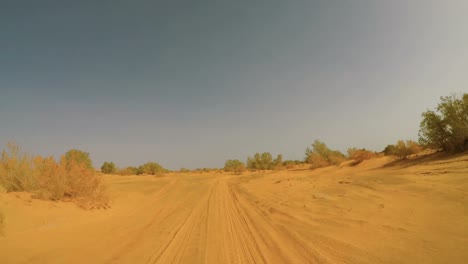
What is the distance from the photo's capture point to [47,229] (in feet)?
20.9

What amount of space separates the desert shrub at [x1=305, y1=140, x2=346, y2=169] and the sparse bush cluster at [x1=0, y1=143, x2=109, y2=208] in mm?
25518

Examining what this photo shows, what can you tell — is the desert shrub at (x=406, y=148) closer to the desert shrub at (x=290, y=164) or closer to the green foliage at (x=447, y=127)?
the green foliage at (x=447, y=127)

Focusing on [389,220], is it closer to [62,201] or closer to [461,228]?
[461,228]

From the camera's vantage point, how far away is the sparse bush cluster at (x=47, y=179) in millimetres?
8672

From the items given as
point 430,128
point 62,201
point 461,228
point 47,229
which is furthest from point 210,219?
point 430,128

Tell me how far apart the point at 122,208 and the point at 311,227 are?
8556mm

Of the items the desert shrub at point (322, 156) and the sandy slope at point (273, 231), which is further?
the desert shrub at point (322, 156)

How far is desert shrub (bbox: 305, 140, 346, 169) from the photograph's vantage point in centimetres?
2924

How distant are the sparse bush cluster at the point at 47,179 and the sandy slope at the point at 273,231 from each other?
81 cm

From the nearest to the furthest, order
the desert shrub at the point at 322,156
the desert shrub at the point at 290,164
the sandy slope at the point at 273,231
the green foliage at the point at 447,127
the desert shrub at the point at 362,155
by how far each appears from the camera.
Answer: the sandy slope at the point at 273,231, the green foliage at the point at 447,127, the desert shrub at the point at 362,155, the desert shrub at the point at 322,156, the desert shrub at the point at 290,164

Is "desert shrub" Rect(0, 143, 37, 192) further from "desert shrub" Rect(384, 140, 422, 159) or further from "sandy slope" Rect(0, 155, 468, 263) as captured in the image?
"desert shrub" Rect(384, 140, 422, 159)

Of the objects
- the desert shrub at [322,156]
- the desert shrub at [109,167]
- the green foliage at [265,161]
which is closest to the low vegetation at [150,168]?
the desert shrub at [109,167]

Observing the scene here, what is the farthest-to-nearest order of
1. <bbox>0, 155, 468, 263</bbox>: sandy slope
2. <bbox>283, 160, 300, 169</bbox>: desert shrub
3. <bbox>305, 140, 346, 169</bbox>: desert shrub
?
<bbox>283, 160, 300, 169</bbox>: desert shrub → <bbox>305, 140, 346, 169</bbox>: desert shrub → <bbox>0, 155, 468, 263</bbox>: sandy slope

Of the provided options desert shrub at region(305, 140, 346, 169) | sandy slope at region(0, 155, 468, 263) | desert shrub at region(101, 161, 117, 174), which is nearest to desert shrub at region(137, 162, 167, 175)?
desert shrub at region(101, 161, 117, 174)
